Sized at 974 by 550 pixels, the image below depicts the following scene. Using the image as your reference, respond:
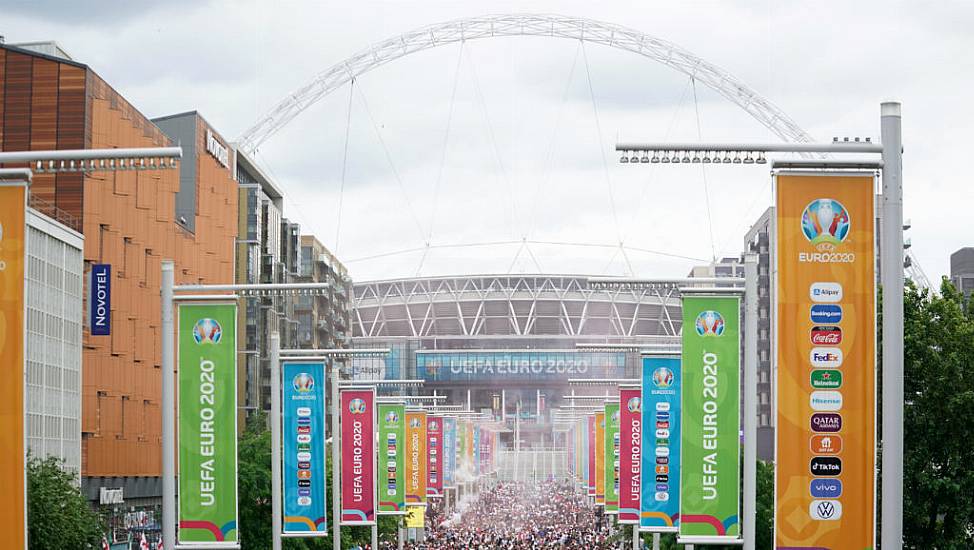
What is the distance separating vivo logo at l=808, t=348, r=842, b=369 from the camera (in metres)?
24.8

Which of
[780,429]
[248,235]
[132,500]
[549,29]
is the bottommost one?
[132,500]

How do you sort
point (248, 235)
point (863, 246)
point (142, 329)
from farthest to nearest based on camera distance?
point (248, 235) < point (142, 329) < point (863, 246)

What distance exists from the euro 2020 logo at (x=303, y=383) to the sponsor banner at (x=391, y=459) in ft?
69.5

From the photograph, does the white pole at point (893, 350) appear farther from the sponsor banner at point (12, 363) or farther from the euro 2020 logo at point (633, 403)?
the euro 2020 logo at point (633, 403)

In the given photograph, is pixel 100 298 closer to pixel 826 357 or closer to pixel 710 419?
pixel 710 419

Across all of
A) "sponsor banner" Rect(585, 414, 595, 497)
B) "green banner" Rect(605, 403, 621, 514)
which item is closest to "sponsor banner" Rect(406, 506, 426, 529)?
"sponsor banner" Rect(585, 414, 595, 497)

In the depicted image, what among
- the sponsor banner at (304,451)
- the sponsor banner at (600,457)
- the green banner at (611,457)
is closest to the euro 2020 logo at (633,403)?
the sponsor banner at (304,451)

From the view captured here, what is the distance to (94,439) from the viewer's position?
77.6 meters

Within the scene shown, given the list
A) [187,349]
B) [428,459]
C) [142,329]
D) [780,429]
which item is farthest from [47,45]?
[780,429]

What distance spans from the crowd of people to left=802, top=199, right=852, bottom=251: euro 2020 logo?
7210 cm

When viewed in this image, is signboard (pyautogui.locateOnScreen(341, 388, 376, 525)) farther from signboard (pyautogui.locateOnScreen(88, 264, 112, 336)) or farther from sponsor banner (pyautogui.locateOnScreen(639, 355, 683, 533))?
signboard (pyautogui.locateOnScreen(88, 264, 112, 336))

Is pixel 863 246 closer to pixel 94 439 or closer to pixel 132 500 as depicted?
pixel 94 439

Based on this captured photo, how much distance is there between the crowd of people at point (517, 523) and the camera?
105 m

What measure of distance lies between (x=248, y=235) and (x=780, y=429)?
109315 mm
